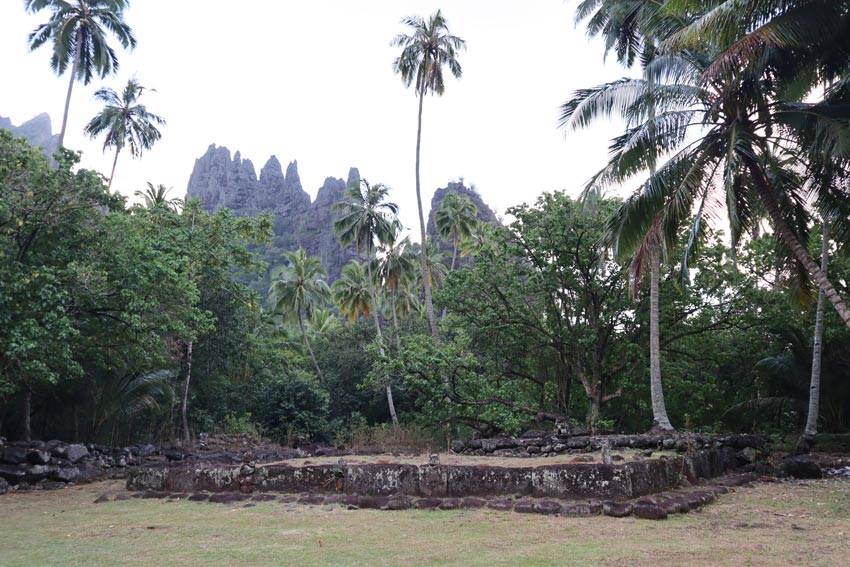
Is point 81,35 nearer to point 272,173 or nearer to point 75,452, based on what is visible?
point 75,452

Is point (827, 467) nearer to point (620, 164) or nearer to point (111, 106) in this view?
point (620, 164)

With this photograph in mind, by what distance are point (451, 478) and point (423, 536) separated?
268 cm

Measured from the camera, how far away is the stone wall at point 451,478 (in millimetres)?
8727

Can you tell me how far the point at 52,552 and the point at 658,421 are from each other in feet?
39.7

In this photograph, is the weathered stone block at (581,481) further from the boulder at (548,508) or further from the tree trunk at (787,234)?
the tree trunk at (787,234)

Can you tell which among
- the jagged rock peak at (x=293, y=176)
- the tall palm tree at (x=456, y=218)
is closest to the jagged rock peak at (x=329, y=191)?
the jagged rock peak at (x=293, y=176)

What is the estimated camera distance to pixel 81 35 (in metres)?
23.6

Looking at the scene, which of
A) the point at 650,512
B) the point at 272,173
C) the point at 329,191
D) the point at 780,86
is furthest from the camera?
the point at 272,173

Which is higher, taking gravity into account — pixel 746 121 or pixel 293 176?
pixel 293 176

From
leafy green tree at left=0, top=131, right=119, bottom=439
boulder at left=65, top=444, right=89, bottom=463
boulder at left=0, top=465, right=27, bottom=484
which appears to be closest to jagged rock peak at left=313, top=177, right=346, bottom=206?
boulder at left=65, top=444, right=89, bottom=463

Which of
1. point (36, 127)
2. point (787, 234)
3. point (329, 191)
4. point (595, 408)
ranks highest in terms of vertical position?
point (36, 127)

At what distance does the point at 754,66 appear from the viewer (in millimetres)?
10508

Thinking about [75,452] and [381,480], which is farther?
[75,452]

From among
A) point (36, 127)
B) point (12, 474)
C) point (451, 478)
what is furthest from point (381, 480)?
point (36, 127)
